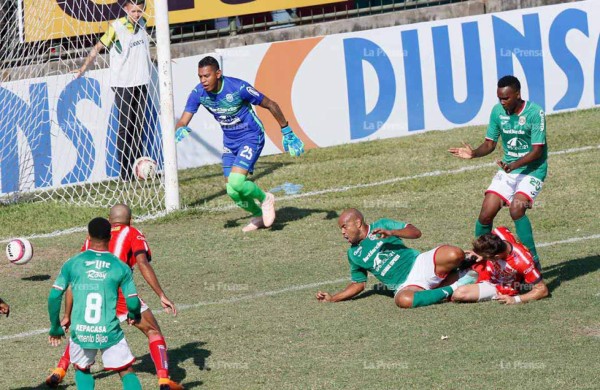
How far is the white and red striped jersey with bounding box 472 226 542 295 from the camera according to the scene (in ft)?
36.7

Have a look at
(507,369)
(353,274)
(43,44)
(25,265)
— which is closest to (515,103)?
(353,274)

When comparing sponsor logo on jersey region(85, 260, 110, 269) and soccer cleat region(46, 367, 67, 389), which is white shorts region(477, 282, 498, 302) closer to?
soccer cleat region(46, 367, 67, 389)

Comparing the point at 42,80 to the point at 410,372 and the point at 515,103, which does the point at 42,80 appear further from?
the point at 410,372

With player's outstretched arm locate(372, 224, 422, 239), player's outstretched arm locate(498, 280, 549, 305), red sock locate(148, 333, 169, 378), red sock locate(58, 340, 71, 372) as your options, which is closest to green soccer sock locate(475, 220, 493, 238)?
player's outstretched arm locate(498, 280, 549, 305)

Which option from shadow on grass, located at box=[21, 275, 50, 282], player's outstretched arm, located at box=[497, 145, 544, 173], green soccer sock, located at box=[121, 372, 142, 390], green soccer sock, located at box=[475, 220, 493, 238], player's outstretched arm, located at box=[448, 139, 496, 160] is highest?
player's outstretched arm, located at box=[448, 139, 496, 160]

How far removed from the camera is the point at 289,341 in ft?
34.2

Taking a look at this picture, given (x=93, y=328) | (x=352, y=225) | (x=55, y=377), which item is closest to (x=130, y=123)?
(x=352, y=225)

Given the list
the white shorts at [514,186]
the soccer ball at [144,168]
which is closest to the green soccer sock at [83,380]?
the white shorts at [514,186]

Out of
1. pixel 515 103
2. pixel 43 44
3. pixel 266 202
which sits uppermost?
pixel 43 44

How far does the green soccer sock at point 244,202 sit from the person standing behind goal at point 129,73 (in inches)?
124

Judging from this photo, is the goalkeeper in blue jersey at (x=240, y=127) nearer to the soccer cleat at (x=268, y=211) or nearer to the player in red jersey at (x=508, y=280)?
the soccer cleat at (x=268, y=211)

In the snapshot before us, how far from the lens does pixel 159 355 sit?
30.2 ft

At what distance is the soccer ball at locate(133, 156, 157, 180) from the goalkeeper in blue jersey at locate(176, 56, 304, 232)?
6.32 ft

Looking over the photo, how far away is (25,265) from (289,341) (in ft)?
15.4
